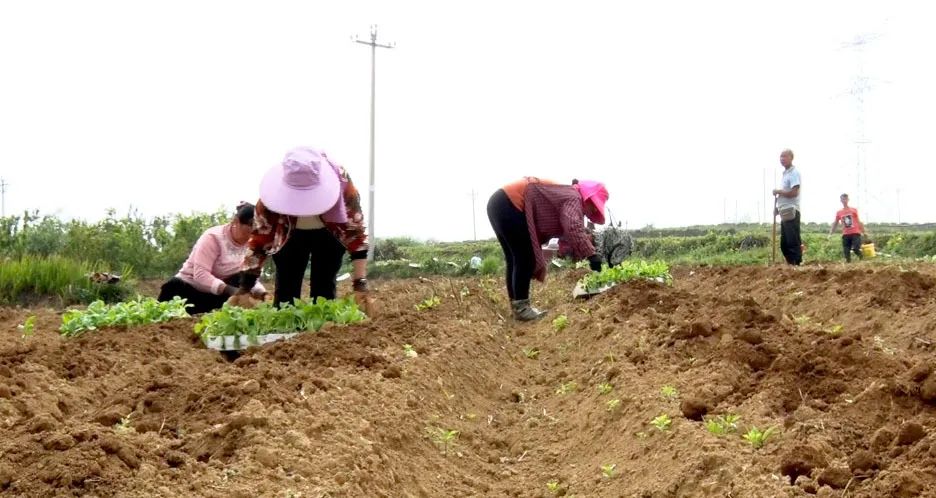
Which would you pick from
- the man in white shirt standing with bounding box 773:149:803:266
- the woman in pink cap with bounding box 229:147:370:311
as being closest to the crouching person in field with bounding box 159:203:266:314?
the woman in pink cap with bounding box 229:147:370:311

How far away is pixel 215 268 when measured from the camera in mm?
7973

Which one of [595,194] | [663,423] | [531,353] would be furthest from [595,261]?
[663,423]

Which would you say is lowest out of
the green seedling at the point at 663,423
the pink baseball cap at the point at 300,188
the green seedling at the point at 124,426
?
the green seedling at the point at 663,423

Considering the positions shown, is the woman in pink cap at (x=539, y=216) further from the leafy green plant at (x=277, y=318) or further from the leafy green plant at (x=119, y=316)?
the leafy green plant at (x=119, y=316)

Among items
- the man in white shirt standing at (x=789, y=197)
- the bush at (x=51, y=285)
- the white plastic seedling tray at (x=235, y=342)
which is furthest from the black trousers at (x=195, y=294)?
the man in white shirt standing at (x=789, y=197)

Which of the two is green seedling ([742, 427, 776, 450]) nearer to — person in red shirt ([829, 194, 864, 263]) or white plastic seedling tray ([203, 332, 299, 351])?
white plastic seedling tray ([203, 332, 299, 351])

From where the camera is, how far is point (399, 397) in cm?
473

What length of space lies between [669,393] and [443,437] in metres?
1.13

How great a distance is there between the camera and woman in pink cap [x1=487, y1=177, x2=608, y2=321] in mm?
8406

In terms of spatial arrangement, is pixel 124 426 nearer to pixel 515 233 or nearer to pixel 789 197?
pixel 515 233

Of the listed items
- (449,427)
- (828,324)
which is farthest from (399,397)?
(828,324)

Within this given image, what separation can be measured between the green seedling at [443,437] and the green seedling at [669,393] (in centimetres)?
106

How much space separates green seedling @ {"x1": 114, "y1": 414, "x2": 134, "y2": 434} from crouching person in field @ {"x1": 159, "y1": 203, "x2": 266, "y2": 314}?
152 inches

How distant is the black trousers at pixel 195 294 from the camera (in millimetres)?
8062
